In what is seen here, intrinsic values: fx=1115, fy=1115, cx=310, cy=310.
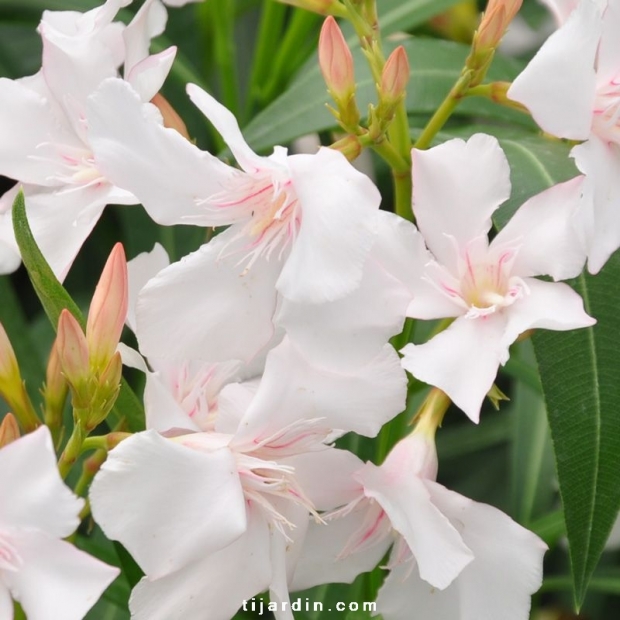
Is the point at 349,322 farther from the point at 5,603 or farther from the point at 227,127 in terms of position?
the point at 5,603

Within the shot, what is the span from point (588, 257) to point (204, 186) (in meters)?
0.26

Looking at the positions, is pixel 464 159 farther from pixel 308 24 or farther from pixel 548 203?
pixel 308 24

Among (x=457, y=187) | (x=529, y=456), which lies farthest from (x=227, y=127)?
(x=529, y=456)

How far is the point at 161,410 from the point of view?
73 centimetres

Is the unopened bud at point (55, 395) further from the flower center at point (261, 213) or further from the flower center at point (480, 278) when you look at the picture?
the flower center at point (480, 278)

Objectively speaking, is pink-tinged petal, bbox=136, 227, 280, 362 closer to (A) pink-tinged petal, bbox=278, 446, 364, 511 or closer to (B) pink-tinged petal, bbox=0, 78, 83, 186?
(A) pink-tinged petal, bbox=278, 446, 364, 511

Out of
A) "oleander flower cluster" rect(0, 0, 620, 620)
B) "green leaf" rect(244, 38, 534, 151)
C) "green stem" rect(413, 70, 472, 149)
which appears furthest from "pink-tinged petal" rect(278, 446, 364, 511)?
"green leaf" rect(244, 38, 534, 151)

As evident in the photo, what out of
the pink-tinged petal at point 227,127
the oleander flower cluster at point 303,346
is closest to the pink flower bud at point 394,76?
the oleander flower cluster at point 303,346

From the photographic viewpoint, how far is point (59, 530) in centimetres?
63

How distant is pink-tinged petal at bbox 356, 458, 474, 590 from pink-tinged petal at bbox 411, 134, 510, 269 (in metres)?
0.17

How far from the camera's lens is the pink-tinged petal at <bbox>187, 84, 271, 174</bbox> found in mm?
691

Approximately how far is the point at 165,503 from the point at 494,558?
23 cm

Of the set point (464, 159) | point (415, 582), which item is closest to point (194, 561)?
point (415, 582)

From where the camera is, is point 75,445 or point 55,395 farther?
point 55,395
